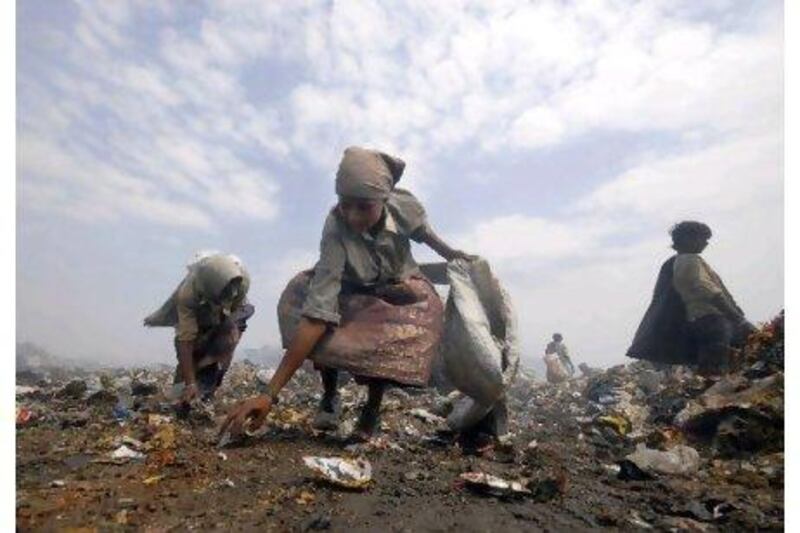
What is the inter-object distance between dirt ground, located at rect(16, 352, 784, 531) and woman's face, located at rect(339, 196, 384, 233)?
1.42 metres

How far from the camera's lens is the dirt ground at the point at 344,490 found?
8.73ft

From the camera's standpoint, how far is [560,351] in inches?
656

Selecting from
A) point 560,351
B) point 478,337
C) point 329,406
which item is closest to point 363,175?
point 478,337

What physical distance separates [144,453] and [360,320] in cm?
160

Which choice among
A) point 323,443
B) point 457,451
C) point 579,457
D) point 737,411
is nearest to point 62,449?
point 323,443

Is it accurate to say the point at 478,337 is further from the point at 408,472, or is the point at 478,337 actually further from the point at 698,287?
the point at 698,287

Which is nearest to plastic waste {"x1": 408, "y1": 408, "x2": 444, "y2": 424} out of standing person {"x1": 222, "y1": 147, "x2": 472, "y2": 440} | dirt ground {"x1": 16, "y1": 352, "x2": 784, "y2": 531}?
dirt ground {"x1": 16, "y1": 352, "x2": 784, "y2": 531}

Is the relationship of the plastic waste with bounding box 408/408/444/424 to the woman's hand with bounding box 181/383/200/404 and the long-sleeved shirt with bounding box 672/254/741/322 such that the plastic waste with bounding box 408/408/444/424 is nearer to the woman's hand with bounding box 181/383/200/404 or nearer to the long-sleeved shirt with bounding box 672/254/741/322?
the woman's hand with bounding box 181/383/200/404

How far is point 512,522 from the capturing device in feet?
8.77

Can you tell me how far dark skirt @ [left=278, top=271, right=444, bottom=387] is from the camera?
152 inches

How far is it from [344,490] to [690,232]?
5462 millimetres

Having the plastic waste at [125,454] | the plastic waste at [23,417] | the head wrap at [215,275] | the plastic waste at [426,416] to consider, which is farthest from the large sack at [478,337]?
the plastic waste at [23,417]

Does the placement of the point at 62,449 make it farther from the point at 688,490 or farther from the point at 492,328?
the point at 688,490

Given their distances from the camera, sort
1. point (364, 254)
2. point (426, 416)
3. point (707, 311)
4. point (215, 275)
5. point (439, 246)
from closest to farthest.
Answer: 1. point (364, 254)
2. point (439, 246)
3. point (215, 275)
4. point (426, 416)
5. point (707, 311)
